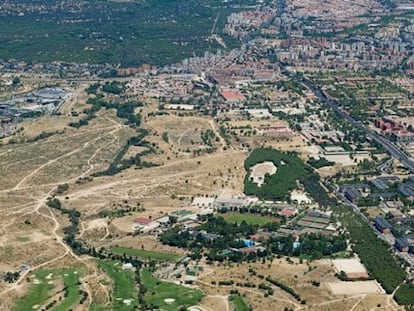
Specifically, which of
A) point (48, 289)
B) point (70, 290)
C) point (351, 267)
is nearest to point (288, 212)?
point (351, 267)

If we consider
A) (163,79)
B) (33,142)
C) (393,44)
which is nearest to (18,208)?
(33,142)

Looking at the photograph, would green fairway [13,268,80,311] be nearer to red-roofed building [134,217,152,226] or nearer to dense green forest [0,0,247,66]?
red-roofed building [134,217,152,226]

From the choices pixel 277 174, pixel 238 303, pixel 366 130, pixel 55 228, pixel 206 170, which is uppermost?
pixel 238 303

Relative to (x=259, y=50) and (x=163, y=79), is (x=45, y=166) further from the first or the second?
(x=259, y=50)

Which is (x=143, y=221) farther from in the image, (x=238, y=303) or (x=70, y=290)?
(x=238, y=303)

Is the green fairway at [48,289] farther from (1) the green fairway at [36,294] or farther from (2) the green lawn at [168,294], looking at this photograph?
(2) the green lawn at [168,294]

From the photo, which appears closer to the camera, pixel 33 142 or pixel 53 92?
pixel 33 142

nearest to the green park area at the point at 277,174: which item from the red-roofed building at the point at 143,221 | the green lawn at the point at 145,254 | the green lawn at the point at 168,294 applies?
the red-roofed building at the point at 143,221

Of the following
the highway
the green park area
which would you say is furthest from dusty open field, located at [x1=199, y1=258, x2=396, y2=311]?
the highway
